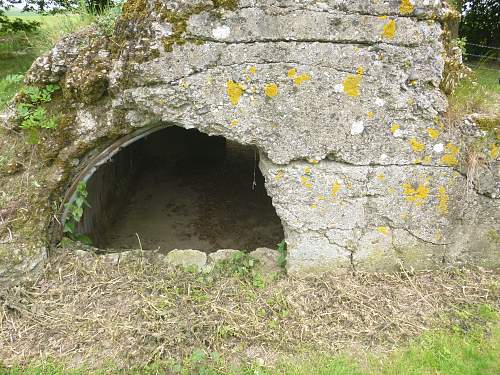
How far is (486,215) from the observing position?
321cm

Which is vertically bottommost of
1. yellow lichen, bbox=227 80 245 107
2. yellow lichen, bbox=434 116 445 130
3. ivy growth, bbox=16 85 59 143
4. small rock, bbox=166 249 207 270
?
small rock, bbox=166 249 207 270

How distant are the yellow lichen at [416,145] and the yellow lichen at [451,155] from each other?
197 mm

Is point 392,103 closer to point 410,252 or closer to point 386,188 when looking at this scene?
point 386,188

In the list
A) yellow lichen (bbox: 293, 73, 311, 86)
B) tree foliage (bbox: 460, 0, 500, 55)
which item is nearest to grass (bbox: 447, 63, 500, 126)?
yellow lichen (bbox: 293, 73, 311, 86)

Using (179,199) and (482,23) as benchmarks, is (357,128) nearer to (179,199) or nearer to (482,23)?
(179,199)

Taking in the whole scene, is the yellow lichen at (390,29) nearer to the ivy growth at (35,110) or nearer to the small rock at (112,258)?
the ivy growth at (35,110)

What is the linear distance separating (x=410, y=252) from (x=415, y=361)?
0.91 meters

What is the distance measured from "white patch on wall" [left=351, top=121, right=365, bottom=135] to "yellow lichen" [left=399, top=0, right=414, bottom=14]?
0.79 metres

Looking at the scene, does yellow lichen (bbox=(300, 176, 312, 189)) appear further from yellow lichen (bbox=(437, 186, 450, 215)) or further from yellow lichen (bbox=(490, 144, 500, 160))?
yellow lichen (bbox=(490, 144, 500, 160))

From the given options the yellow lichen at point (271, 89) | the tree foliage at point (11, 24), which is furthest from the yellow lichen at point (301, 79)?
the tree foliage at point (11, 24)

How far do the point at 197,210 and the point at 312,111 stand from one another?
3.59 m

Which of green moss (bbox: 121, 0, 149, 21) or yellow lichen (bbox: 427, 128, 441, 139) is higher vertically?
green moss (bbox: 121, 0, 149, 21)

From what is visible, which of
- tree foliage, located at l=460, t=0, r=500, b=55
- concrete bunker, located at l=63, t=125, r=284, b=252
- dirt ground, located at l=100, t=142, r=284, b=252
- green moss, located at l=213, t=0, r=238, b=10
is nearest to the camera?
green moss, located at l=213, t=0, r=238, b=10

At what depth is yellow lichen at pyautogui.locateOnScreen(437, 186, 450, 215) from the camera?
311cm
